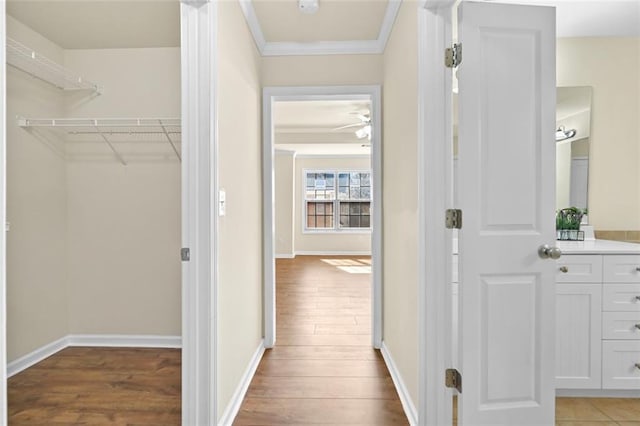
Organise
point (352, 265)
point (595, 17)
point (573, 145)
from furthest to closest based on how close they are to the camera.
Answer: point (352, 265), point (573, 145), point (595, 17)

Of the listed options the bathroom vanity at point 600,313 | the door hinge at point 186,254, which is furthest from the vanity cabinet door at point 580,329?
the door hinge at point 186,254

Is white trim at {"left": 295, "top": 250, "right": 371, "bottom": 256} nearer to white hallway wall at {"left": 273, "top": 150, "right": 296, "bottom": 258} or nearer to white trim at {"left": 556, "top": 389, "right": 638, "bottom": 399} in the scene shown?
white hallway wall at {"left": 273, "top": 150, "right": 296, "bottom": 258}

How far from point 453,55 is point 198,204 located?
1353mm

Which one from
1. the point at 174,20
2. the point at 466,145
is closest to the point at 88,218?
the point at 174,20

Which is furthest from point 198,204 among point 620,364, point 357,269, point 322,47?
point 357,269

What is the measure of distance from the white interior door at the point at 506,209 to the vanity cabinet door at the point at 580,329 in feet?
1.98

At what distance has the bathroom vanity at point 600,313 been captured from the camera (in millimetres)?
2299

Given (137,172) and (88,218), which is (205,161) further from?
(88,218)

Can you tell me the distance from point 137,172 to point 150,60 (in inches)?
37.3

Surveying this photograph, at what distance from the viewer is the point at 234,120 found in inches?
89.5

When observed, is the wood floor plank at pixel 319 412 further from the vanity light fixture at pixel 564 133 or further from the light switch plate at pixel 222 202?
the vanity light fixture at pixel 564 133

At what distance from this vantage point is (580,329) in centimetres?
231

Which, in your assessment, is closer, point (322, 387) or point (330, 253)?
point (322, 387)

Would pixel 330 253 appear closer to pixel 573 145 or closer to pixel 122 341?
pixel 122 341
